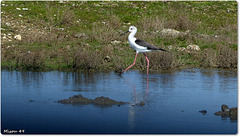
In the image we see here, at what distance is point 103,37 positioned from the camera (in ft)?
61.1

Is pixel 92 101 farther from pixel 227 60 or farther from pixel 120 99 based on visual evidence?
pixel 227 60

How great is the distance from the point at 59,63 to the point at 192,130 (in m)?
8.57

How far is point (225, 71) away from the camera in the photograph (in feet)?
46.6

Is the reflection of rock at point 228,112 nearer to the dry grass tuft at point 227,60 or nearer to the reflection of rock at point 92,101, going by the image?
the reflection of rock at point 92,101

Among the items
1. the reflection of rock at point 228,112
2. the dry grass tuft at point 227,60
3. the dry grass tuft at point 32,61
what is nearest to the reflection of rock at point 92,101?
the reflection of rock at point 228,112

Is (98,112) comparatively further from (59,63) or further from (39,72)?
(59,63)

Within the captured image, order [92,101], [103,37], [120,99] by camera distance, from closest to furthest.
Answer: [92,101], [120,99], [103,37]

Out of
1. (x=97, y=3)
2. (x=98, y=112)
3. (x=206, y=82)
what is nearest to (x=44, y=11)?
(x=97, y=3)

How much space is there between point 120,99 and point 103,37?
31.9ft

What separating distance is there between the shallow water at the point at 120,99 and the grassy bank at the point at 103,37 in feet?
3.98

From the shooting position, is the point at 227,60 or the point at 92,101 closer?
the point at 92,101

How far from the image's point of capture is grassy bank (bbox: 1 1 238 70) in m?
14.5

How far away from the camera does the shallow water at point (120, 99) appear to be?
6965 mm

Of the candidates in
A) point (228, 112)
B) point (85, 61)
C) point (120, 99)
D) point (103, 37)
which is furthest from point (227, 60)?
point (228, 112)
